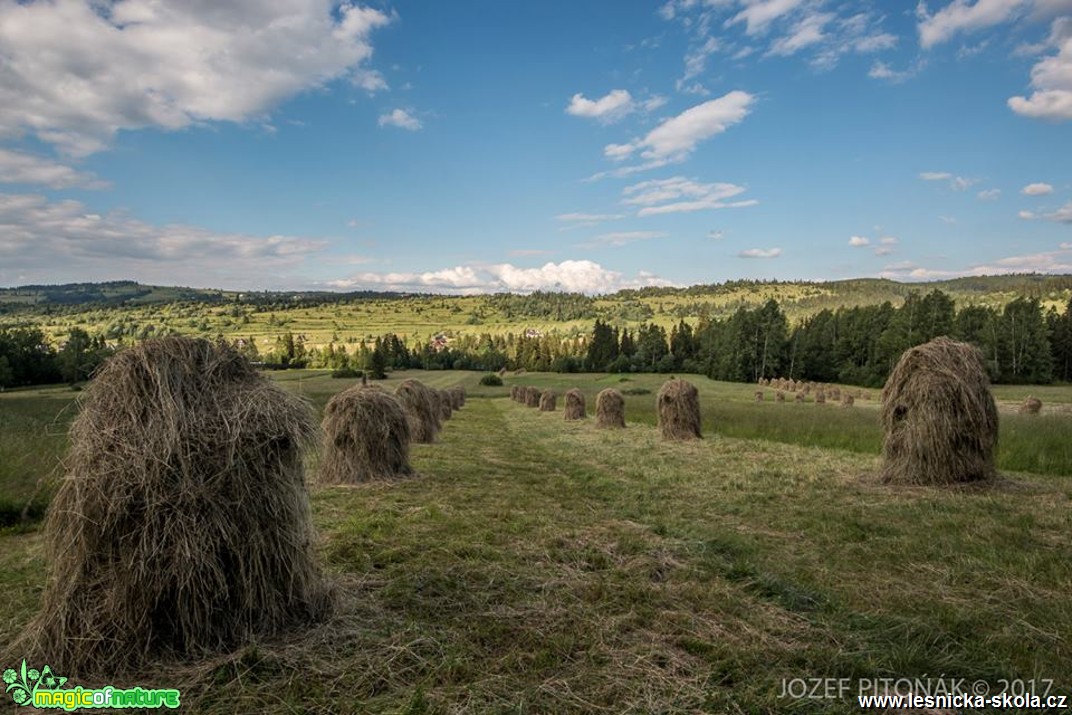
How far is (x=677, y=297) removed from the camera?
18750cm

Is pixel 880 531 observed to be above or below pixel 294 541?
below

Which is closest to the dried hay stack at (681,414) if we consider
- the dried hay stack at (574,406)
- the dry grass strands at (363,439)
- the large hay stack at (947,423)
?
the large hay stack at (947,423)

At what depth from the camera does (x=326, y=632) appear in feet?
14.8

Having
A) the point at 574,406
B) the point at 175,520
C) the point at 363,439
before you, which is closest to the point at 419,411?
the point at 363,439

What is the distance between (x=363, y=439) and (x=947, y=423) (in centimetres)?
1126

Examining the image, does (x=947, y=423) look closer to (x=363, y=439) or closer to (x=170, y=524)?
(x=363, y=439)

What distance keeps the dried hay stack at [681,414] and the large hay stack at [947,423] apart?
8300mm

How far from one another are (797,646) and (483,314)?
163 m

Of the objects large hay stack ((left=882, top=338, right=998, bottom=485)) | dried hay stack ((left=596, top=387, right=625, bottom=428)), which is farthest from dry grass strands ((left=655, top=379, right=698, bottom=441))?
large hay stack ((left=882, top=338, right=998, bottom=485))

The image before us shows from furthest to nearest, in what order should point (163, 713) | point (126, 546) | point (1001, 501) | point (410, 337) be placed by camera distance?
point (410, 337)
point (1001, 501)
point (126, 546)
point (163, 713)

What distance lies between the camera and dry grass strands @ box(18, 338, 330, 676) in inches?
159

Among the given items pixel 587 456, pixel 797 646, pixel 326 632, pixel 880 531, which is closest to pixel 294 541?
pixel 326 632

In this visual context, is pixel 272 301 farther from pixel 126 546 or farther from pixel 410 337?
pixel 126 546

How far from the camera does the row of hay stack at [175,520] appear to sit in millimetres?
4031
